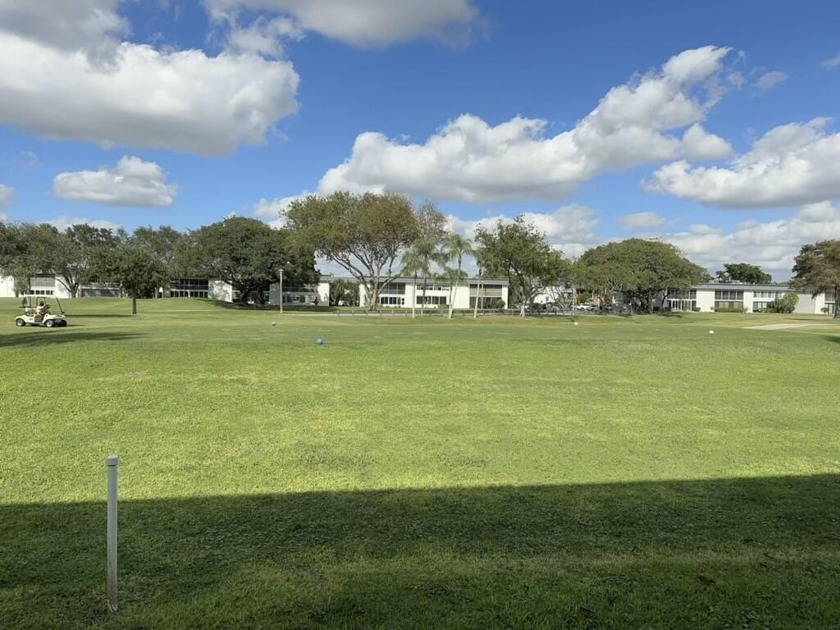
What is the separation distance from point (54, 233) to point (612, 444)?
11506 centimetres

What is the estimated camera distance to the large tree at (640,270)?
284 ft

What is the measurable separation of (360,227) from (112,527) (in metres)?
64.6

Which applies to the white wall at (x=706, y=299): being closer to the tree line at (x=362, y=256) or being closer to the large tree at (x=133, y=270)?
the tree line at (x=362, y=256)

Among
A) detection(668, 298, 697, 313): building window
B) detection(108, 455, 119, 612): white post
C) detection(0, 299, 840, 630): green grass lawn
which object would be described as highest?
detection(668, 298, 697, 313): building window

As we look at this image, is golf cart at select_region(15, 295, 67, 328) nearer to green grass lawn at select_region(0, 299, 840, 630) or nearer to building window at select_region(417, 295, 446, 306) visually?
green grass lawn at select_region(0, 299, 840, 630)

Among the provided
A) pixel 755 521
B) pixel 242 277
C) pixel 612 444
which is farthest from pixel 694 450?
pixel 242 277

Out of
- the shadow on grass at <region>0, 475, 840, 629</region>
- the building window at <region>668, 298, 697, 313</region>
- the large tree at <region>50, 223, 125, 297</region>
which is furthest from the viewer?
the building window at <region>668, 298, 697, 313</region>

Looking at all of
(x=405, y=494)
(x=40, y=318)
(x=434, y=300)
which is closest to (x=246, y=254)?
(x=434, y=300)

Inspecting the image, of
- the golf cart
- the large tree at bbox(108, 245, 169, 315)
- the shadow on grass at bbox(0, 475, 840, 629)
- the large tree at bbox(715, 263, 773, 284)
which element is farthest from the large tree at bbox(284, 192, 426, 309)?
the large tree at bbox(715, 263, 773, 284)

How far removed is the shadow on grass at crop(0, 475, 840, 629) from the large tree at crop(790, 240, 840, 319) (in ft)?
256

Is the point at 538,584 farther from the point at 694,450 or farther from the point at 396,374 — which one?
the point at 396,374

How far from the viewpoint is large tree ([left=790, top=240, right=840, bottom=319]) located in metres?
72.6

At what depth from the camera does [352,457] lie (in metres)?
9.30

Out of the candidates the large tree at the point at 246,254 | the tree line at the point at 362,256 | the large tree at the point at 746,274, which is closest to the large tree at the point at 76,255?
the tree line at the point at 362,256
